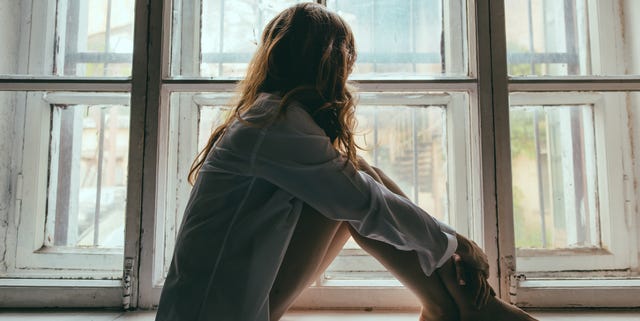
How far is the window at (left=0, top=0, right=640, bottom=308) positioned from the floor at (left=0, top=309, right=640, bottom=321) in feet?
0.09

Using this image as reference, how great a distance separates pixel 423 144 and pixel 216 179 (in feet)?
2.07

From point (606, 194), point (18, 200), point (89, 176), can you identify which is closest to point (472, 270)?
point (606, 194)

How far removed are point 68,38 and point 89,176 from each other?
1.25ft

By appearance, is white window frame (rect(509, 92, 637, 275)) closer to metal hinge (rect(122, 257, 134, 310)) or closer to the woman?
the woman

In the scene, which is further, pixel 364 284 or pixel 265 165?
pixel 364 284

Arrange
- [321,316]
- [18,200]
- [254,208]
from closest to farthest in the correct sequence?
[254,208], [321,316], [18,200]

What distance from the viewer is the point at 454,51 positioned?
1077mm

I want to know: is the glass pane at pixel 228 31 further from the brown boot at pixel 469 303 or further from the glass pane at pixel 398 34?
the brown boot at pixel 469 303

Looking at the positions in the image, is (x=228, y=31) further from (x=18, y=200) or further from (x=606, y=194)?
(x=606, y=194)

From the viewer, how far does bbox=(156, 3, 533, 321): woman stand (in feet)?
2.18

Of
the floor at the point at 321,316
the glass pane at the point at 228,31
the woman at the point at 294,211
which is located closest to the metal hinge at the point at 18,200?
the floor at the point at 321,316

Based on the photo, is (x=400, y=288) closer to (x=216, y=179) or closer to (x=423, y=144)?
(x=423, y=144)

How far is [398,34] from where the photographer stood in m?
1.14

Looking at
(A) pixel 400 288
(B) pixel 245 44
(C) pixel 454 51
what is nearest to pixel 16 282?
(B) pixel 245 44
